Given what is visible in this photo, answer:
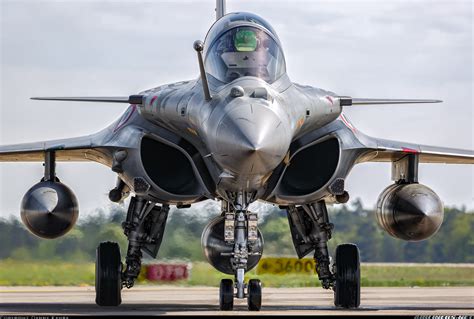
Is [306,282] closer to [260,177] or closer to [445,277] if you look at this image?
[445,277]

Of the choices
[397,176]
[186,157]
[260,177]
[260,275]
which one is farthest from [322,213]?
[260,275]

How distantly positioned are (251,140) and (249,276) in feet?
37.8

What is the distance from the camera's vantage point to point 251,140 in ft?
38.2

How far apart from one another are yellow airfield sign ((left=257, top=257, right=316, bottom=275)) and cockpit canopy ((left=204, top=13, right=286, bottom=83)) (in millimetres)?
10089

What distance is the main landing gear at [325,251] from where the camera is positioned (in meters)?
15.5

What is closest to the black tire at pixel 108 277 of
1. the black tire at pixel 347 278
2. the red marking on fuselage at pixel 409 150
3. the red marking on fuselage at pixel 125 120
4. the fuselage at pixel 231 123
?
the fuselage at pixel 231 123

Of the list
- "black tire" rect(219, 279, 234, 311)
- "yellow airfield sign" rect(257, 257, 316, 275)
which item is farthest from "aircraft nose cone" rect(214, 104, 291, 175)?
"yellow airfield sign" rect(257, 257, 316, 275)

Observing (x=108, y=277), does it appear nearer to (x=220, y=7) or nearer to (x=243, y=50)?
(x=243, y=50)

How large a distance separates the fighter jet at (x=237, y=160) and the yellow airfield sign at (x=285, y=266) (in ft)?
22.7

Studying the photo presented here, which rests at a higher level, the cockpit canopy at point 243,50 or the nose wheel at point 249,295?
the cockpit canopy at point 243,50

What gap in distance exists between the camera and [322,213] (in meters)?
15.6

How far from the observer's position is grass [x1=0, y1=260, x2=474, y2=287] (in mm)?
21281

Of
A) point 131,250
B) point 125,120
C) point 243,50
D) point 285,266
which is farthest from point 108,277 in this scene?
point 285,266

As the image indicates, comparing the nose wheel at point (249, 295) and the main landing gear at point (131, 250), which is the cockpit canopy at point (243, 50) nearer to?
the nose wheel at point (249, 295)
